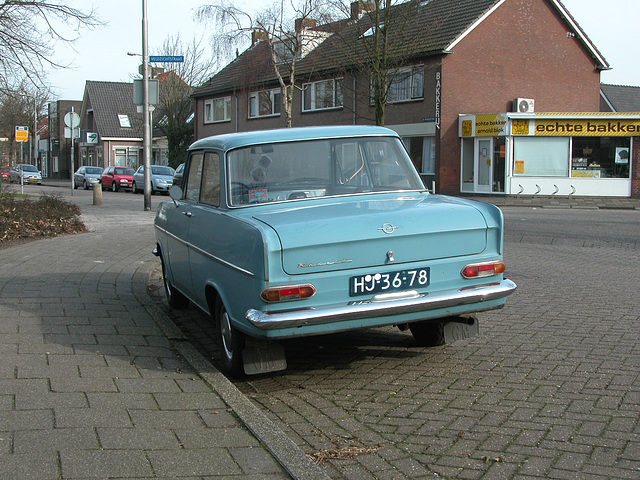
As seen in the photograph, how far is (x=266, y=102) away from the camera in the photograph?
41625mm

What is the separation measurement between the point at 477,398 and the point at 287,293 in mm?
1386

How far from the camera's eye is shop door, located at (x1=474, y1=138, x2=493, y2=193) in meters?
30.7

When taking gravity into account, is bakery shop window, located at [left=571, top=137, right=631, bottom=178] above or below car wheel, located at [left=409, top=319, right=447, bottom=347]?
above

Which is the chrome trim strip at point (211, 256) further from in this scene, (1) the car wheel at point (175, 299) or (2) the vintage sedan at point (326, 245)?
(1) the car wheel at point (175, 299)

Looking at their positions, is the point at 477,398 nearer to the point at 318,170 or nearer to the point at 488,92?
the point at 318,170

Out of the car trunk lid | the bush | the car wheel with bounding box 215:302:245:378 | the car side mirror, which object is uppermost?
the car side mirror

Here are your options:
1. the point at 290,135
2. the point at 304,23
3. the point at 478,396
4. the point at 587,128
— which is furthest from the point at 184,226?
the point at 587,128

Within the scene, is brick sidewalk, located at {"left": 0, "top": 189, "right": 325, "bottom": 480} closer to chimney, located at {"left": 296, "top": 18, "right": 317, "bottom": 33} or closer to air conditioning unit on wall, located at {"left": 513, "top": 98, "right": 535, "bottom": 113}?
chimney, located at {"left": 296, "top": 18, "right": 317, "bottom": 33}

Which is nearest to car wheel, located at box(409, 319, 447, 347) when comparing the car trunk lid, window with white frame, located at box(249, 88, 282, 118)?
the car trunk lid

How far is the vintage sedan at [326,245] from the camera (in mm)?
4488

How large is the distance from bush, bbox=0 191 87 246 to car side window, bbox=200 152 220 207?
→ 8.07 meters

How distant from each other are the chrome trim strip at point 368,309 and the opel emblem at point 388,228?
438 millimetres

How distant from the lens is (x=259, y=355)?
4.83 metres

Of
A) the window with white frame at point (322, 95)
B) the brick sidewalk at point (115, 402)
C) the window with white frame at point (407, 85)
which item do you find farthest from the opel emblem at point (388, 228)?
the window with white frame at point (322, 95)
